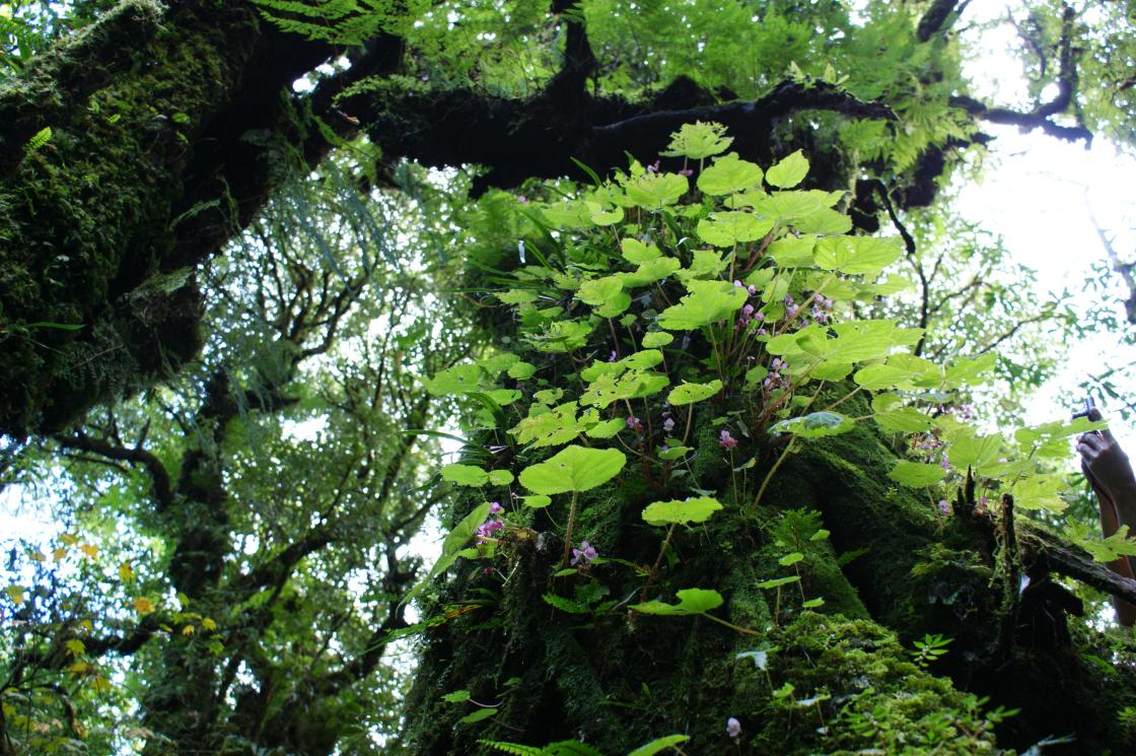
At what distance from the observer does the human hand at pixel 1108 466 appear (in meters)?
1.82

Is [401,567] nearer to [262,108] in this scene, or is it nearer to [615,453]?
[262,108]

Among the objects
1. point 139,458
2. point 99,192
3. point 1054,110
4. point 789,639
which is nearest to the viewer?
point 789,639

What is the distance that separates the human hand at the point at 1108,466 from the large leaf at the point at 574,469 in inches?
51.0

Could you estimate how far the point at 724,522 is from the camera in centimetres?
160

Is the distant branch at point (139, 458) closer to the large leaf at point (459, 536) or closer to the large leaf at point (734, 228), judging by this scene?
the large leaf at point (459, 536)

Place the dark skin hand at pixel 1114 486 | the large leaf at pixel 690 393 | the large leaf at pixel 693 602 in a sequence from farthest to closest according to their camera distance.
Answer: the dark skin hand at pixel 1114 486 < the large leaf at pixel 690 393 < the large leaf at pixel 693 602

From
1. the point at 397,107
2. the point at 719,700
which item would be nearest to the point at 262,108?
the point at 397,107

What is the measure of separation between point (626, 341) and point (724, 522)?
89 cm

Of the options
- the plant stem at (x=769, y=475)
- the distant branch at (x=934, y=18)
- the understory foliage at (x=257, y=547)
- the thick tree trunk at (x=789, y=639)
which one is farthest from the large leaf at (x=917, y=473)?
the understory foliage at (x=257, y=547)

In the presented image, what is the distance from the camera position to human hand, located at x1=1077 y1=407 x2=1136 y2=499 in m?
1.82

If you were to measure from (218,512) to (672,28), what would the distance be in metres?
7.58

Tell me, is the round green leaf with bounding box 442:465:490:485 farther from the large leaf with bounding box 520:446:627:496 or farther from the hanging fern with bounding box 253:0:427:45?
the hanging fern with bounding box 253:0:427:45

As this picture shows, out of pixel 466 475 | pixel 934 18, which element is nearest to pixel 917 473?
pixel 466 475

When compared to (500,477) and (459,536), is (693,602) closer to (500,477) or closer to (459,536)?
(459,536)
